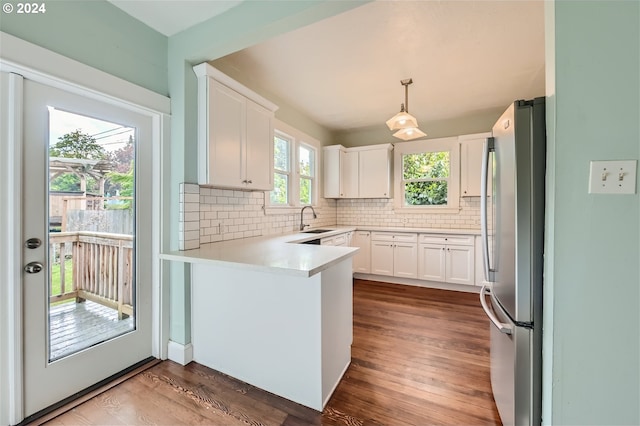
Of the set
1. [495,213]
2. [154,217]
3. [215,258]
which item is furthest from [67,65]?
[495,213]

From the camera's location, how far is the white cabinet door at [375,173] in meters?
4.57

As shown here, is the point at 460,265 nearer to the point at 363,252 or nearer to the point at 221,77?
the point at 363,252

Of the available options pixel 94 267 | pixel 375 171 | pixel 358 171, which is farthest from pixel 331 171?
pixel 94 267

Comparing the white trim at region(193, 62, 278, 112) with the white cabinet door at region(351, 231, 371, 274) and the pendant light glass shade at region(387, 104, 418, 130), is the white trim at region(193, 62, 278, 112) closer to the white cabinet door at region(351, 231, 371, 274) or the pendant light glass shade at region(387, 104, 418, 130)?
the pendant light glass shade at region(387, 104, 418, 130)

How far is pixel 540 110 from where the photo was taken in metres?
1.16

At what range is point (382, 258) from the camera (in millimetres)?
4355

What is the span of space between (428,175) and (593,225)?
3.71 meters

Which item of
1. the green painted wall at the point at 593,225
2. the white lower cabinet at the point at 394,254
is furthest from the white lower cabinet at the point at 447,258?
the green painted wall at the point at 593,225

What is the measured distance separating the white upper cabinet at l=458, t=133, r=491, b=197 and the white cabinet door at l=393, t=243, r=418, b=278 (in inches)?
48.4

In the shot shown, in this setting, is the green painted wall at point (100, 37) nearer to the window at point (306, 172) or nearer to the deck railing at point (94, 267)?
the deck railing at point (94, 267)

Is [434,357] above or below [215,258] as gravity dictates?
below

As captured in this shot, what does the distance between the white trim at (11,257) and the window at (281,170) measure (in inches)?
92.1

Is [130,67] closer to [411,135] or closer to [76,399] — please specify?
[76,399]

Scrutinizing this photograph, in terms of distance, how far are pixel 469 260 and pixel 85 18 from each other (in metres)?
4.67
